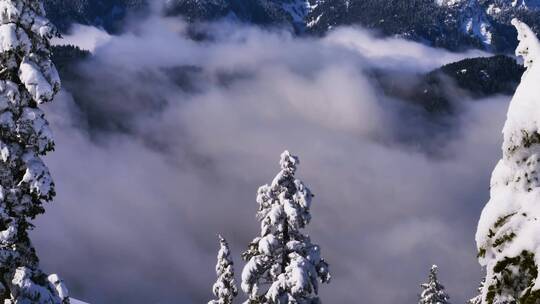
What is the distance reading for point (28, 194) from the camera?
15.2m

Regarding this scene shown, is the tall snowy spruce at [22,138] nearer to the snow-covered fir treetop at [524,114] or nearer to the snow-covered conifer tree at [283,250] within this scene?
the snow-covered conifer tree at [283,250]

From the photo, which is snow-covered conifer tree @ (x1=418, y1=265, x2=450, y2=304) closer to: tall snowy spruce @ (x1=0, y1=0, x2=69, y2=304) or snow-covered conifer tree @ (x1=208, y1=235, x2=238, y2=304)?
snow-covered conifer tree @ (x1=208, y1=235, x2=238, y2=304)

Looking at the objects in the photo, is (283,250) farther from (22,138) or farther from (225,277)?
(225,277)

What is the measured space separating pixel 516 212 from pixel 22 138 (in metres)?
11.3

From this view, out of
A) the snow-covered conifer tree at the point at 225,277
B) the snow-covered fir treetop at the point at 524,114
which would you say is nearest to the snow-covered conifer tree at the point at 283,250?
the snow-covered conifer tree at the point at 225,277

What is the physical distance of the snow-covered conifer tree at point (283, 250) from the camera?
2167 centimetres

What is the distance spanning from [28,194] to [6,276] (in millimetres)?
1759

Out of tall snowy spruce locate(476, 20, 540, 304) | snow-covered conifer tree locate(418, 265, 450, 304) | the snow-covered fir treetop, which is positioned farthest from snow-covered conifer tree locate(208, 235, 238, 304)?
the snow-covered fir treetop

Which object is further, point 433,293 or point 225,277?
point 433,293

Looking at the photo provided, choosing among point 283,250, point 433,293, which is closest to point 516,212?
point 283,250

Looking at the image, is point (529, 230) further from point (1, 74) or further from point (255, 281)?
point (255, 281)

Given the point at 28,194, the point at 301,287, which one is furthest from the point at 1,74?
the point at 301,287

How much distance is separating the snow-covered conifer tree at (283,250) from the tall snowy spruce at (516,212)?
14.6 meters

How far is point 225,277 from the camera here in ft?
125
